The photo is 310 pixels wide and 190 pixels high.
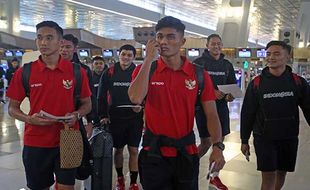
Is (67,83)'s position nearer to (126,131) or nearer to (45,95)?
(45,95)

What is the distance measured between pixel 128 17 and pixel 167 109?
115 ft

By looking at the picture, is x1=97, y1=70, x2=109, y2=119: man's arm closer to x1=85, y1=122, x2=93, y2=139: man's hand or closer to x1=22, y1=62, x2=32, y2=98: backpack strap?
x1=85, y1=122, x2=93, y2=139: man's hand

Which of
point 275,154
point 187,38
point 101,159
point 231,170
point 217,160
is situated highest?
point 187,38

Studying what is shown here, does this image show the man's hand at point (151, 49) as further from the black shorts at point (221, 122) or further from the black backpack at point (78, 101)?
the black shorts at point (221, 122)

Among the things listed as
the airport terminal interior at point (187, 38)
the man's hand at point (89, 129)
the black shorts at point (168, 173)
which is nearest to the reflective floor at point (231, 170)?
the airport terminal interior at point (187, 38)

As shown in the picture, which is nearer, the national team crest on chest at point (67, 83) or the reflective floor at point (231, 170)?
the national team crest on chest at point (67, 83)

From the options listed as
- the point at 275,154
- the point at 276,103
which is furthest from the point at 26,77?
the point at 275,154

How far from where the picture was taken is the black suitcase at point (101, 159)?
4227 mm

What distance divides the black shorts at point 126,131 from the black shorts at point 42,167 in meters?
1.74

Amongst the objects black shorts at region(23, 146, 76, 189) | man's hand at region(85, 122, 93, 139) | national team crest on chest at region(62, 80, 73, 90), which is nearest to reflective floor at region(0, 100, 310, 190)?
man's hand at region(85, 122, 93, 139)

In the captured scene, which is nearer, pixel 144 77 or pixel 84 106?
pixel 144 77

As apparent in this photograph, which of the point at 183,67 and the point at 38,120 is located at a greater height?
the point at 183,67

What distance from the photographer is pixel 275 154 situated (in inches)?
150

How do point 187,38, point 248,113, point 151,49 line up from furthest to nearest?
point 187,38 → point 248,113 → point 151,49
